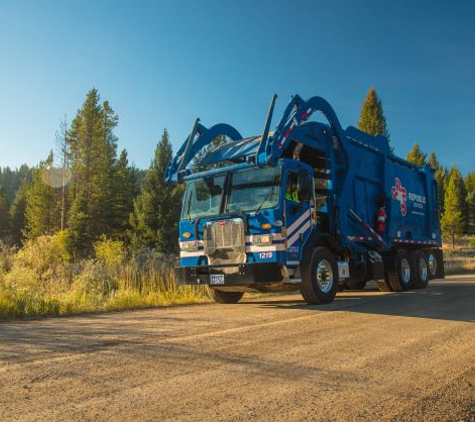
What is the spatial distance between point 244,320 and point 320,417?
13.9 feet

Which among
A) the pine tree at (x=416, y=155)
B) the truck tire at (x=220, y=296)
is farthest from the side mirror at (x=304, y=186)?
the pine tree at (x=416, y=155)

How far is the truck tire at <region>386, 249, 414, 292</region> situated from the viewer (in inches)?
502

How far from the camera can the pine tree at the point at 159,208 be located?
36.6 metres

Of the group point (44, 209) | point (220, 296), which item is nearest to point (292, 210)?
point (220, 296)

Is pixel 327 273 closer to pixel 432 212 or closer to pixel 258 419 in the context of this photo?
pixel 258 419

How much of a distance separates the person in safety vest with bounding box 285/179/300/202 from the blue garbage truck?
0.02 meters

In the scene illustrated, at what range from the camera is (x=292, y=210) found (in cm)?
878

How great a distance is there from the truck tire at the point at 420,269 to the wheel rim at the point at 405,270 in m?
0.25

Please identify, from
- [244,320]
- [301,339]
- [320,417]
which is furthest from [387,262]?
[320,417]

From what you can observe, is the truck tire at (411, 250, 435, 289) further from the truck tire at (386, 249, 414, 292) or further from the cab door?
the cab door

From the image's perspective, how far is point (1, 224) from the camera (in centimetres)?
7912

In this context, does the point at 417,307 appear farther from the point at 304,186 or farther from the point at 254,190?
the point at 254,190

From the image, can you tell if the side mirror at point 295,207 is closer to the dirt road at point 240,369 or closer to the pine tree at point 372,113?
the dirt road at point 240,369

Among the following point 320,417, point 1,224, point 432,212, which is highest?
point 1,224
